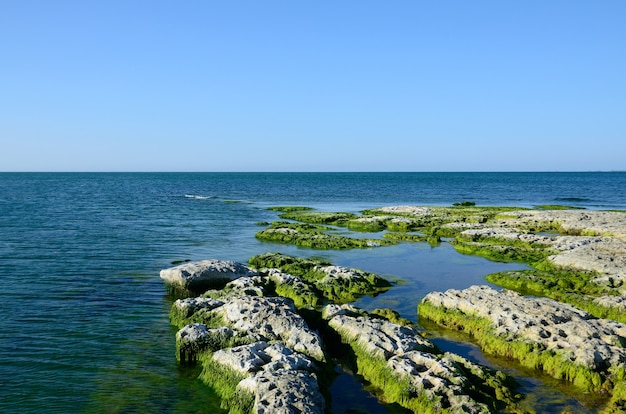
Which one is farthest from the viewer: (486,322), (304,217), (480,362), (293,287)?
(304,217)

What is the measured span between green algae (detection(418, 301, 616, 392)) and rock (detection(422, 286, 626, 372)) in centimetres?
15

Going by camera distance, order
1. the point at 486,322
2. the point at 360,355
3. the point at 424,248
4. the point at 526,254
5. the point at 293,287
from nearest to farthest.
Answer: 1. the point at 360,355
2. the point at 486,322
3. the point at 293,287
4. the point at 526,254
5. the point at 424,248

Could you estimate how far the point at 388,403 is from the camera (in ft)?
42.9

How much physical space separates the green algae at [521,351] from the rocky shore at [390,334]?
36mm

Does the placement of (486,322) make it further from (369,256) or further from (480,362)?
(369,256)

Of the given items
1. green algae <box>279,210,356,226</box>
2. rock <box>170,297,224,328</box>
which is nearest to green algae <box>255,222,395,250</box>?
green algae <box>279,210,356,226</box>

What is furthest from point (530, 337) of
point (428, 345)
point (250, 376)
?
point (250, 376)

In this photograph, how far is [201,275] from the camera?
24.0 meters

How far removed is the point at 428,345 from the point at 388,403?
125 inches

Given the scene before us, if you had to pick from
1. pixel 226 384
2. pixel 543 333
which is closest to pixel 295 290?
pixel 226 384

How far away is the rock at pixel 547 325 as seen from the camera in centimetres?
1479

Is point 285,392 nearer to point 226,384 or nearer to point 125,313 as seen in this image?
point 226,384

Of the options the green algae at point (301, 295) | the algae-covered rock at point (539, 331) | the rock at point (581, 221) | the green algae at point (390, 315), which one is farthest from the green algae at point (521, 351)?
the rock at point (581, 221)

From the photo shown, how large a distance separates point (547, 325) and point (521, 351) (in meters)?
1.83
